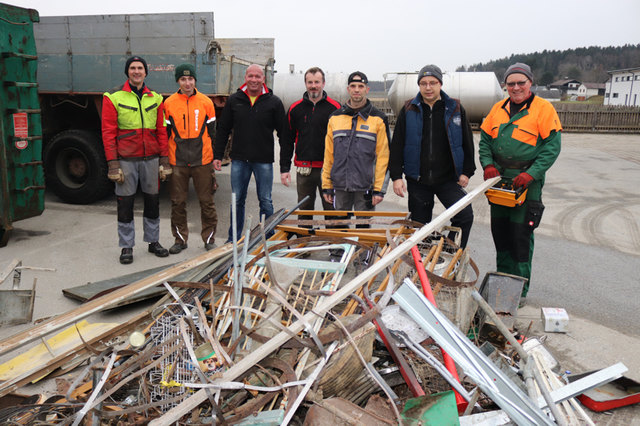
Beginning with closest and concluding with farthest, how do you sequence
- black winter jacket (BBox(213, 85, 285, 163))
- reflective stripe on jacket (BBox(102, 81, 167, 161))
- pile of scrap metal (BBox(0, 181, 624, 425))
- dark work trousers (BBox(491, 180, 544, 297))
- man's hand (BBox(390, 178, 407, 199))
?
pile of scrap metal (BBox(0, 181, 624, 425)) → dark work trousers (BBox(491, 180, 544, 297)) → man's hand (BBox(390, 178, 407, 199)) → reflective stripe on jacket (BBox(102, 81, 167, 161)) → black winter jacket (BBox(213, 85, 285, 163))

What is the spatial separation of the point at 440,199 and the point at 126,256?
3333mm

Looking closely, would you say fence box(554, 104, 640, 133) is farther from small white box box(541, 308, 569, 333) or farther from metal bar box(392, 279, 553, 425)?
metal bar box(392, 279, 553, 425)

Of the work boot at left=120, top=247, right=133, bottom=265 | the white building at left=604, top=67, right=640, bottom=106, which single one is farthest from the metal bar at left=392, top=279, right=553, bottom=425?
the white building at left=604, top=67, right=640, bottom=106

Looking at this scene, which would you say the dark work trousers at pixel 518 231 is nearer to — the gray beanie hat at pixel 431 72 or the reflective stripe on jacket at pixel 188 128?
the gray beanie hat at pixel 431 72

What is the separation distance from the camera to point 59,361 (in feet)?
9.52

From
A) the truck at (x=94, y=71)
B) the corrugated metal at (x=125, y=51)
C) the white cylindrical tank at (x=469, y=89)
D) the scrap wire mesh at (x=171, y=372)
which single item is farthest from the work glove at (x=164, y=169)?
the white cylindrical tank at (x=469, y=89)

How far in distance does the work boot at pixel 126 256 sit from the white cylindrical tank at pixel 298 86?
42.7ft

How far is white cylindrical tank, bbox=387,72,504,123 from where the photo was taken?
57.7 feet

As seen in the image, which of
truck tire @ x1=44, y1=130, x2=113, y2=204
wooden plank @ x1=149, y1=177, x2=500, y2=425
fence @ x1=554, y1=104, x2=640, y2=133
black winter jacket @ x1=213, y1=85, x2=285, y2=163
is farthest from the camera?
fence @ x1=554, y1=104, x2=640, y2=133

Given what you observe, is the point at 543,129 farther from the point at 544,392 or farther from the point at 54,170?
the point at 54,170

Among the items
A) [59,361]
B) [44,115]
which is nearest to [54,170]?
[44,115]

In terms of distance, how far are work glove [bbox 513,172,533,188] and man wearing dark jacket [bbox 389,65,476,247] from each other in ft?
1.59

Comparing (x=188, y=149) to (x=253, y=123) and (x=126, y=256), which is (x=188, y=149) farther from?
(x=126, y=256)

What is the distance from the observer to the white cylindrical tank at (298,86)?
1758 centimetres
